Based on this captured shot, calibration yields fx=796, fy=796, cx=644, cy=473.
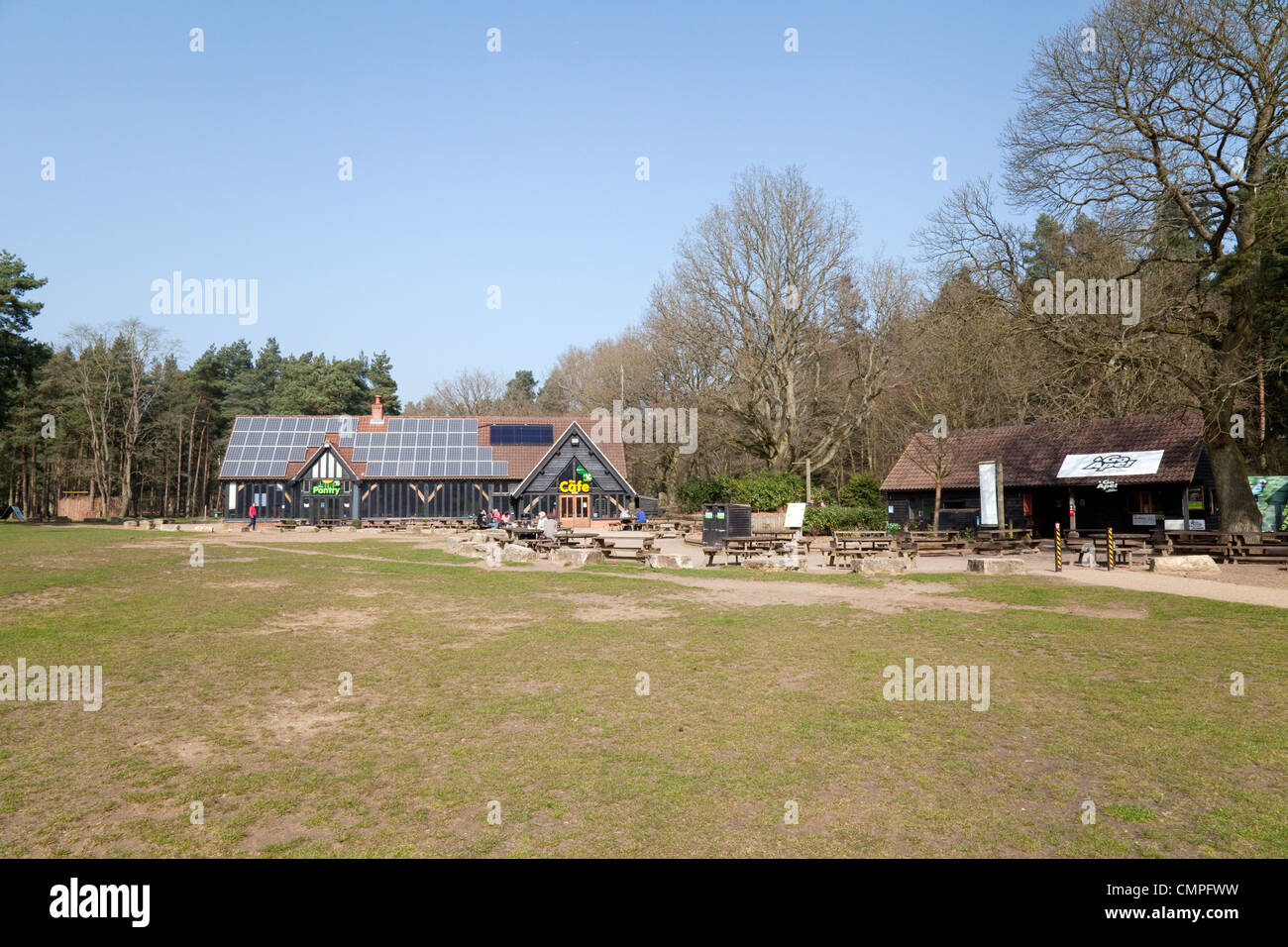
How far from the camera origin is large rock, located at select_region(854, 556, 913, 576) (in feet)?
76.7

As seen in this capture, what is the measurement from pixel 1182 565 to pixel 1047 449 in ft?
52.2

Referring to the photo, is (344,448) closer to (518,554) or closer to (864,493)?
(518,554)

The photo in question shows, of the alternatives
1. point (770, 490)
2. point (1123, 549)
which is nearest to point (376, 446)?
point (770, 490)

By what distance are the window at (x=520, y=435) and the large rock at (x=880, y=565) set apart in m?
39.6

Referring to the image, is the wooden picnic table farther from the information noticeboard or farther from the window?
the window

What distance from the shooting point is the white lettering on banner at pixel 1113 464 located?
32969 mm

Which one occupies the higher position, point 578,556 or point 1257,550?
point 1257,550

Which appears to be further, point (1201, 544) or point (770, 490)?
point (770, 490)

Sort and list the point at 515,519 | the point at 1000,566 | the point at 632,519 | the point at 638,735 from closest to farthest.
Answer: the point at 638,735
the point at 1000,566
the point at 632,519
the point at 515,519

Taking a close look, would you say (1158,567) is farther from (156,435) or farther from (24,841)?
(156,435)

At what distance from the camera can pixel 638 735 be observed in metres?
7.74

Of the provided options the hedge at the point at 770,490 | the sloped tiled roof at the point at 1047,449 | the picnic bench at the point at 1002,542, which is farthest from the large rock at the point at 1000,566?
the hedge at the point at 770,490
